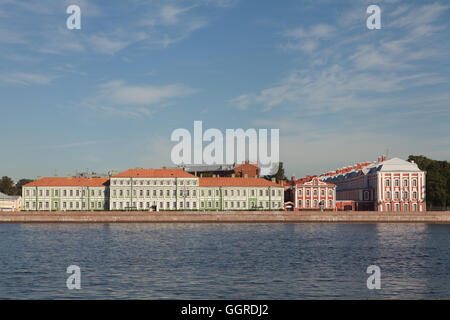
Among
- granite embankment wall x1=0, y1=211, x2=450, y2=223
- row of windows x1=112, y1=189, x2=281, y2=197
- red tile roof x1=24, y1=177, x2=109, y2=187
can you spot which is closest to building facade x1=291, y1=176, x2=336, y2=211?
row of windows x1=112, y1=189, x2=281, y2=197

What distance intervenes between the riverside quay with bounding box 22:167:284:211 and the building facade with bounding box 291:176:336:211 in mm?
6023

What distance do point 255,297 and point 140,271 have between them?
28.3ft

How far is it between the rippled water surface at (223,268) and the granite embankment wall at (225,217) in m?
30.5

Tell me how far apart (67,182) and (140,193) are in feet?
38.9

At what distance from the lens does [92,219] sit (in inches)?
2990

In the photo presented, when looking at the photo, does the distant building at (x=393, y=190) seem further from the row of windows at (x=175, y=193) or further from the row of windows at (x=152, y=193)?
the row of windows at (x=152, y=193)

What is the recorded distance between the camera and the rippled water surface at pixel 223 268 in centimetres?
2092

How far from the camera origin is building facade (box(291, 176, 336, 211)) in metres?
89.6

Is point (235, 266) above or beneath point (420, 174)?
beneath

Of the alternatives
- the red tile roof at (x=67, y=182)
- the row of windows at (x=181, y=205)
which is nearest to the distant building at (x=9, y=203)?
the red tile roof at (x=67, y=182)

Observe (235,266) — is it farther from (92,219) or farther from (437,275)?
(92,219)

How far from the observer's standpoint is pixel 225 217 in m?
78.5

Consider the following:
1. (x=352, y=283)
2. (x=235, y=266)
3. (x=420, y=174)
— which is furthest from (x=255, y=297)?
(x=420, y=174)
